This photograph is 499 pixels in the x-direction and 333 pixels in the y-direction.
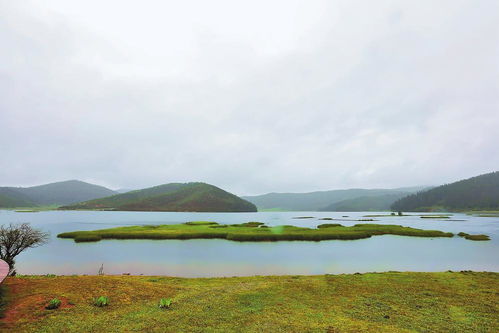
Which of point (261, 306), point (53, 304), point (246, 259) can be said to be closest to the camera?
point (53, 304)

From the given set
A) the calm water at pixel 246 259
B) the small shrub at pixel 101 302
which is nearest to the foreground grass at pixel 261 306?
the small shrub at pixel 101 302

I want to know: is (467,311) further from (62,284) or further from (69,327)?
(62,284)

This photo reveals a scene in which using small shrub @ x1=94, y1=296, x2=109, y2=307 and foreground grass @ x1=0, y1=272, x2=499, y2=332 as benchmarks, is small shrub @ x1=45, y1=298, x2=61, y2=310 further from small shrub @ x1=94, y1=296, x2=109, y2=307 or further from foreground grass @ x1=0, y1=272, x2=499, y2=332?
small shrub @ x1=94, y1=296, x2=109, y2=307

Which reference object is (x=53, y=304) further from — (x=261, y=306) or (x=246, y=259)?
(x=246, y=259)

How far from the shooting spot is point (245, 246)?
2554 inches

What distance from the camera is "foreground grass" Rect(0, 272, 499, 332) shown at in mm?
16500

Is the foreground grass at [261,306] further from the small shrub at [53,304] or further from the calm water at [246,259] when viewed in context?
the calm water at [246,259]

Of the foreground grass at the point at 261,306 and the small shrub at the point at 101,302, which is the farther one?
the small shrub at the point at 101,302

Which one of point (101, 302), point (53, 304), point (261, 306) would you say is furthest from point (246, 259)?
point (53, 304)

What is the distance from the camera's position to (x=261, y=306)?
67.8ft

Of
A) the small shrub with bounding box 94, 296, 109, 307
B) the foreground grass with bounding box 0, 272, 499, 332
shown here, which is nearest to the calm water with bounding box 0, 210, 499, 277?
the foreground grass with bounding box 0, 272, 499, 332

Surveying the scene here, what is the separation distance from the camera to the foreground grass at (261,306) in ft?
54.1

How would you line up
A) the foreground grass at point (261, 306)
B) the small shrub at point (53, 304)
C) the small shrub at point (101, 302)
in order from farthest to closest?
the small shrub at point (101, 302), the small shrub at point (53, 304), the foreground grass at point (261, 306)

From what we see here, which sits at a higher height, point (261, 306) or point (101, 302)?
point (101, 302)
